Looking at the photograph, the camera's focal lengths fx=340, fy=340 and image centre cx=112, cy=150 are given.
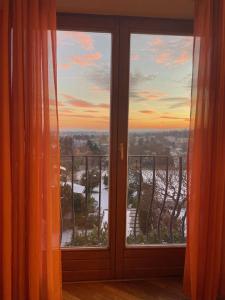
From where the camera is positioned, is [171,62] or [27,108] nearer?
[27,108]

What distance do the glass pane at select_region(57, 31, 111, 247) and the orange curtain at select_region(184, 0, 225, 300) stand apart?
76cm

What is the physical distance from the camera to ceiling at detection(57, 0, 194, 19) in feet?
8.13

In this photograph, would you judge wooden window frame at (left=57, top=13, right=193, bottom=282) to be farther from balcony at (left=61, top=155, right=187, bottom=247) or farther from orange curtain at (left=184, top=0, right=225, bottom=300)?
orange curtain at (left=184, top=0, right=225, bottom=300)

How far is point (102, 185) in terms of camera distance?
2.94 meters

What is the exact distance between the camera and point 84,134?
2.85 metres

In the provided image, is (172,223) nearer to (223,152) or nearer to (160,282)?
(160,282)

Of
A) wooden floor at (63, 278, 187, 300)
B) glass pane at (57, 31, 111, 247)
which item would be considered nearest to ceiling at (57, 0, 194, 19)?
glass pane at (57, 31, 111, 247)

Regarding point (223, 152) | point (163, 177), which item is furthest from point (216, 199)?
point (163, 177)

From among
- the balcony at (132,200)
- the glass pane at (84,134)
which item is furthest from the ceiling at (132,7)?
the balcony at (132,200)

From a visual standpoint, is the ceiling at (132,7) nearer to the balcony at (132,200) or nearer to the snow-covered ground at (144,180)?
the balcony at (132,200)

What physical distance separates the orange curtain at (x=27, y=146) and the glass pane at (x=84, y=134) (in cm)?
51

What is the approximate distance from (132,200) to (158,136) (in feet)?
1.99

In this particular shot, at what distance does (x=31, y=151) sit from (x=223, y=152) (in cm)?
135

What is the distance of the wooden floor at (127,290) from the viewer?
106 inches
